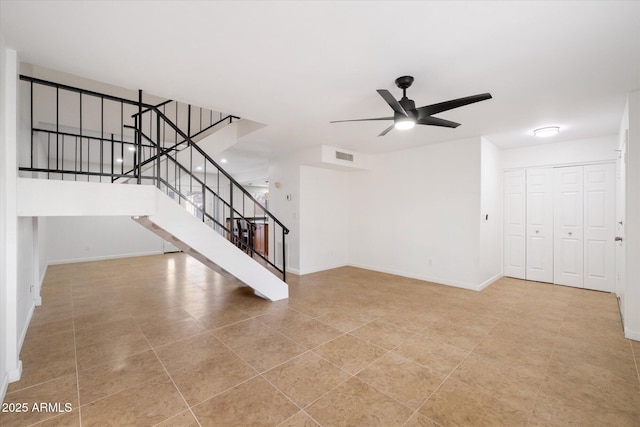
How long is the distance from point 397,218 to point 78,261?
8233 millimetres

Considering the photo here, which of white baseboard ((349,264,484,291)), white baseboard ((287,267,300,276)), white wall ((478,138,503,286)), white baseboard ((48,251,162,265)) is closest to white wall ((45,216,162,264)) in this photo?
white baseboard ((48,251,162,265))

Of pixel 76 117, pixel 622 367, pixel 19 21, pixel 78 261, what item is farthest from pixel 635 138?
pixel 78 261

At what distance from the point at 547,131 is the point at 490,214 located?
5.18 feet

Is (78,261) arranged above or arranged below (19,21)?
below

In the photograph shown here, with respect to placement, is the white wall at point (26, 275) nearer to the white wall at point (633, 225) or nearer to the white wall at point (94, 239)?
the white wall at point (94, 239)

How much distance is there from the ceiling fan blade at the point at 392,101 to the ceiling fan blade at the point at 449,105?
0.61 ft

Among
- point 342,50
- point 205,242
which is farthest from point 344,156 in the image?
point 342,50

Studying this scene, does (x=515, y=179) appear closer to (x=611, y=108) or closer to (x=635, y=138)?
(x=611, y=108)

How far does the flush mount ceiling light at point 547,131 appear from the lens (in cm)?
419

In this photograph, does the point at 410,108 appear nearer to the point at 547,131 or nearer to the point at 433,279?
the point at 547,131

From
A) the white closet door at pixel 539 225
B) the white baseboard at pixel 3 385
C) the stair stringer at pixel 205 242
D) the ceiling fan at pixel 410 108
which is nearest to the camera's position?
the white baseboard at pixel 3 385

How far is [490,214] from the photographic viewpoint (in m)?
5.12

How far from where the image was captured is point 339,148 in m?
5.67

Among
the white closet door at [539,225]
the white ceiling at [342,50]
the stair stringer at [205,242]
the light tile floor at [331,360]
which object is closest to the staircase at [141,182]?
the stair stringer at [205,242]
